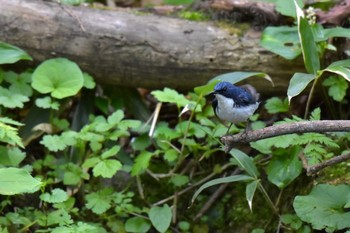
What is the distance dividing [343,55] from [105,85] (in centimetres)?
175

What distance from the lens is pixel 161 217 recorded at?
387 centimetres

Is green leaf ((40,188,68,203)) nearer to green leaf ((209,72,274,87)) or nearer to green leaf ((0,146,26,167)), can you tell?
green leaf ((0,146,26,167))

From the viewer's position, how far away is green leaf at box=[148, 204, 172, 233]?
3795 millimetres

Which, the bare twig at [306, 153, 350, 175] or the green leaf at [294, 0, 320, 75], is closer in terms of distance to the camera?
the bare twig at [306, 153, 350, 175]

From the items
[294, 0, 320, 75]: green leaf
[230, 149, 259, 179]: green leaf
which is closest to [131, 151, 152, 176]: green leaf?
[230, 149, 259, 179]: green leaf

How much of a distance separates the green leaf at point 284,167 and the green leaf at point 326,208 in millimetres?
263

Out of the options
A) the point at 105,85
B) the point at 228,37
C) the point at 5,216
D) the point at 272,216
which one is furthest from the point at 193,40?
the point at 5,216

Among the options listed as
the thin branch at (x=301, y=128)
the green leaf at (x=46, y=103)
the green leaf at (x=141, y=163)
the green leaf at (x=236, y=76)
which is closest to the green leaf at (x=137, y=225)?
the green leaf at (x=141, y=163)

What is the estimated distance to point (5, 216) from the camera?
3697mm

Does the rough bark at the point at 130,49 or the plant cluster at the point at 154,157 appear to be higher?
the rough bark at the point at 130,49

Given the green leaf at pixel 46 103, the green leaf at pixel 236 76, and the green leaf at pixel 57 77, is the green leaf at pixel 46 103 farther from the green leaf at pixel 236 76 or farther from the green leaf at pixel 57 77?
the green leaf at pixel 236 76

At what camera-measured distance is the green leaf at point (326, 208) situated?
314 cm

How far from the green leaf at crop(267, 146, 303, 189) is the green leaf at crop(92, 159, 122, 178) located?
0.92 m

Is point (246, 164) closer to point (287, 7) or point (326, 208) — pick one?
point (326, 208)
